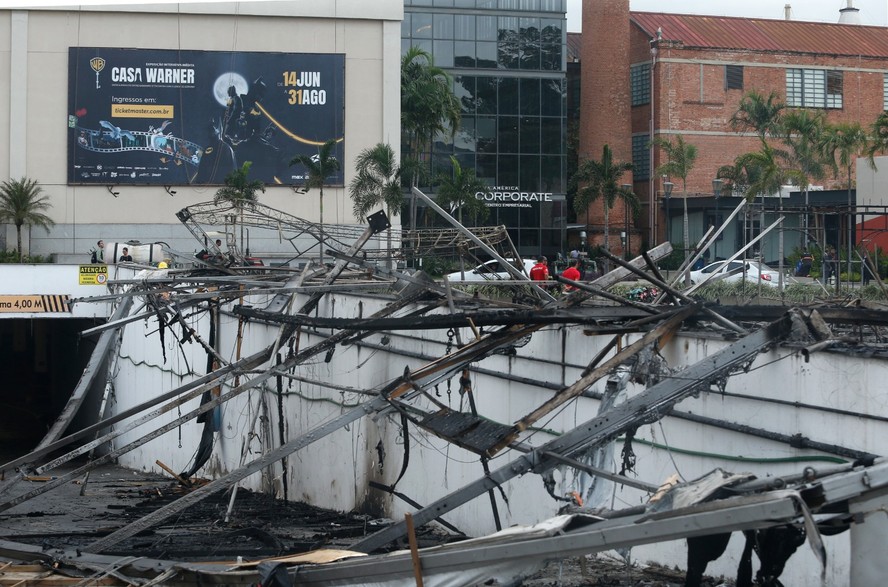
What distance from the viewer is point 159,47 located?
4506 centimetres

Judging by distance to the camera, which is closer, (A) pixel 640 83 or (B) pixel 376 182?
(B) pixel 376 182

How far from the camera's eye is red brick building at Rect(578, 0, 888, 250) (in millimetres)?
53338

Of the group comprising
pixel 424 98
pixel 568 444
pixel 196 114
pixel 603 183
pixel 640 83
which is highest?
pixel 640 83

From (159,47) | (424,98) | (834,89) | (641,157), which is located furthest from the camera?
(834,89)

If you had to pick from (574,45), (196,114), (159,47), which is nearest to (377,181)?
(196,114)

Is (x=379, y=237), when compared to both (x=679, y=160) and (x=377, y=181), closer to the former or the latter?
(x=377, y=181)

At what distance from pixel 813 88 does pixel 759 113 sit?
5748 millimetres

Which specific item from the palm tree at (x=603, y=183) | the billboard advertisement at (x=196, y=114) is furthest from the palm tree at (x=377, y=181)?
the palm tree at (x=603, y=183)

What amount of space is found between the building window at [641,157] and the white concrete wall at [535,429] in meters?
36.2

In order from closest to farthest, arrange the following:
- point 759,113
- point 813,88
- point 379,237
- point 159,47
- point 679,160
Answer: point 379,237 < point 159,47 < point 679,160 < point 759,113 < point 813,88

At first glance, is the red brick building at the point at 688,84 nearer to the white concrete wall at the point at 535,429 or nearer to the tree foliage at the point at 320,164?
the tree foliage at the point at 320,164

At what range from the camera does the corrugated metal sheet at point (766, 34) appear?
180 ft

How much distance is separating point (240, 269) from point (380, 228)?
4.44m

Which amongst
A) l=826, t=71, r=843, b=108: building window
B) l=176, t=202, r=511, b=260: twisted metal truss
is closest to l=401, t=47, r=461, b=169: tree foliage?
l=826, t=71, r=843, b=108: building window
